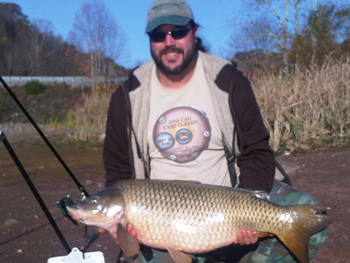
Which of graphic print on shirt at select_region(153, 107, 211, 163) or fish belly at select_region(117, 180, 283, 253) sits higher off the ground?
graphic print on shirt at select_region(153, 107, 211, 163)

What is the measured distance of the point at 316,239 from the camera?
2.65m

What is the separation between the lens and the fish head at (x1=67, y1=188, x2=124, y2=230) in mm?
2389

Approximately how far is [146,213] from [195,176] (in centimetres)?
64

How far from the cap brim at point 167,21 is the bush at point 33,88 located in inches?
1340

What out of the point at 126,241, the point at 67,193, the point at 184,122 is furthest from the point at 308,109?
the point at 126,241

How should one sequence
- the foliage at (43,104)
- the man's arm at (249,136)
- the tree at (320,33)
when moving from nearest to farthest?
the man's arm at (249,136) → the tree at (320,33) → the foliage at (43,104)

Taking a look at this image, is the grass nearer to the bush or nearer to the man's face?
the man's face

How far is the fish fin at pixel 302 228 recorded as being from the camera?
8.04 feet

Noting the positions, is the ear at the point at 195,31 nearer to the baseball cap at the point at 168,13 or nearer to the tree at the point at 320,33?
the baseball cap at the point at 168,13

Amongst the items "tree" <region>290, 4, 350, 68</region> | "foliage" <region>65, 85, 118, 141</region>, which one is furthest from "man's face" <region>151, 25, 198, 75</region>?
"tree" <region>290, 4, 350, 68</region>

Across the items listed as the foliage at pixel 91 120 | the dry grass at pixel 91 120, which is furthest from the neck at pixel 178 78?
the foliage at pixel 91 120

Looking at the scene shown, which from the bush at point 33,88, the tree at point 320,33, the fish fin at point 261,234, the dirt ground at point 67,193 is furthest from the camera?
the bush at point 33,88

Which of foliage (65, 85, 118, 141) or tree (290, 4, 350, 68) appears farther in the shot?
tree (290, 4, 350, 68)

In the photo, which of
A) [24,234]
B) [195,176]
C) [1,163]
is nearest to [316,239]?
[195,176]
